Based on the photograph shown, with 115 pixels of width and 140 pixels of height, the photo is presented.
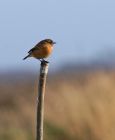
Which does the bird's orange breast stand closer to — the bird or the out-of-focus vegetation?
the bird

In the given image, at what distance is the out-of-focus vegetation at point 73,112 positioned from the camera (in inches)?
377

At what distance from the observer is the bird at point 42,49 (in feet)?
18.2

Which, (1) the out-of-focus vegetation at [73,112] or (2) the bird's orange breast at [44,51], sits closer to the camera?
(2) the bird's orange breast at [44,51]

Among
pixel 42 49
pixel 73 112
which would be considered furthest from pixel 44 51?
pixel 73 112

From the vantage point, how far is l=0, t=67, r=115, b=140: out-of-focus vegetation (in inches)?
377

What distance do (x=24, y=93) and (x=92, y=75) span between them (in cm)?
155

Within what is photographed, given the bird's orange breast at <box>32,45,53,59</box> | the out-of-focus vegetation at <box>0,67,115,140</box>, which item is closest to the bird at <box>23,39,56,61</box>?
the bird's orange breast at <box>32,45,53,59</box>

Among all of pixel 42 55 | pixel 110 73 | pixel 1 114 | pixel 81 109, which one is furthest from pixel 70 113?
pixel 42 55

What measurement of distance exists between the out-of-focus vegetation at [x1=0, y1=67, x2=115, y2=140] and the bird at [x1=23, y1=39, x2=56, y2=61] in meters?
3.71

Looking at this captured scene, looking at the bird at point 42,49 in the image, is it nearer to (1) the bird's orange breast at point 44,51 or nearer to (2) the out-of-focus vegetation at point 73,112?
(1) the bird's orange breast at point 44,51

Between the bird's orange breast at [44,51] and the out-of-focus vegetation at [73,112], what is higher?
the bird's orange breast at [44,51]

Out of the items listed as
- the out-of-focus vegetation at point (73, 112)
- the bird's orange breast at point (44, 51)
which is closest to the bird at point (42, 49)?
the bird's orange breast at point (44, 51)

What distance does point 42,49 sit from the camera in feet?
18.2

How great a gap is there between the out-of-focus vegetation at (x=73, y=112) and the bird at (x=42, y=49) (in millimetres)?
3708
